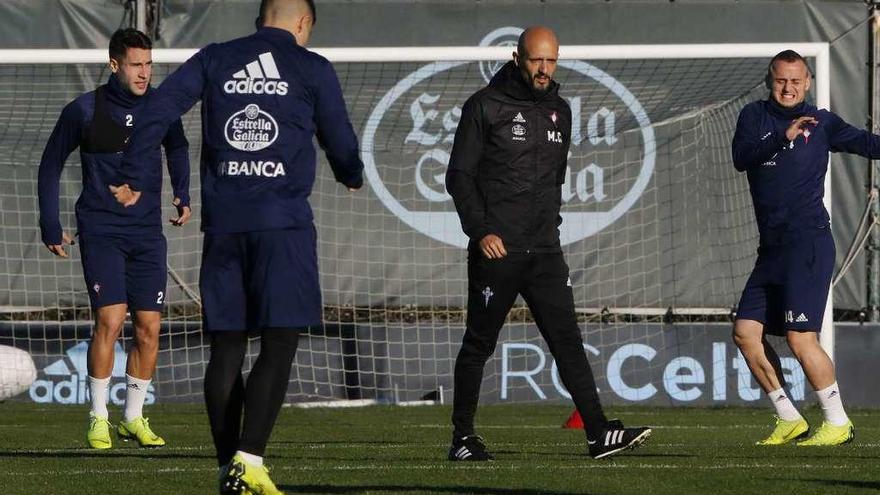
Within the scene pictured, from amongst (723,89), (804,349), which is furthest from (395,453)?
(723,89)

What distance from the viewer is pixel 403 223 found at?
49.3 feet

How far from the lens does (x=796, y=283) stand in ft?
31.3

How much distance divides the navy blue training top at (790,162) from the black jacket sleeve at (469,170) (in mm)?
1911

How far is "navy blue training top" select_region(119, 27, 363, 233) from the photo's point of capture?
6215 millimetres

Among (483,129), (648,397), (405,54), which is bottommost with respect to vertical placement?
(648,397)

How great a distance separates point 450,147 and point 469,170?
6691mm

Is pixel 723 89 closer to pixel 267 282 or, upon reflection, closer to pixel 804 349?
pixel 804 349

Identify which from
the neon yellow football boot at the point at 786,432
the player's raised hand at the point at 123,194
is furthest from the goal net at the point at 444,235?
the player's raised hand at the point at 123,194

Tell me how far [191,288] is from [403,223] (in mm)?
1925

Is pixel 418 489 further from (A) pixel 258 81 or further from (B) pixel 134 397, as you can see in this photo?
(B) pixel 134 397

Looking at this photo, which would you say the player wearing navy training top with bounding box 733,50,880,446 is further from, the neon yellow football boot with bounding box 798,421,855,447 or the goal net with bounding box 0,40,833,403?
the goal net with bounding box 0,40,833,403

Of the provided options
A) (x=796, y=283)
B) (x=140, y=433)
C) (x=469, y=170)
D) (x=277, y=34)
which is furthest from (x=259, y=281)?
(x=796, y=283)

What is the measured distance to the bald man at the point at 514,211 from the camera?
8312mm

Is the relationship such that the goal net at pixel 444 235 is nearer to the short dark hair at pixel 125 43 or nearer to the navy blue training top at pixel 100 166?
the navy blue training top at pixel 100 166
